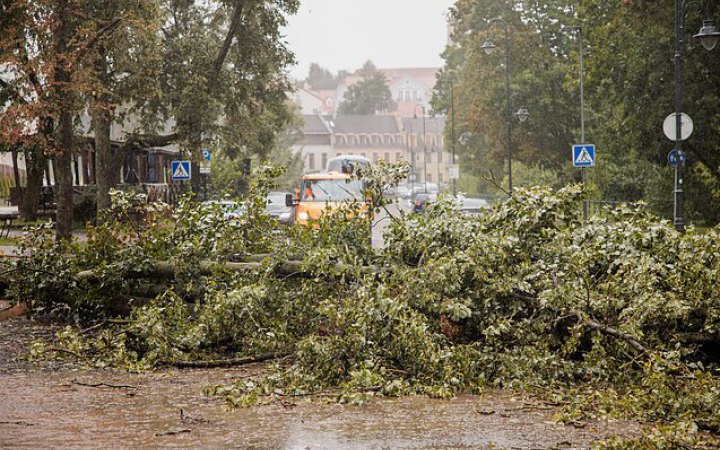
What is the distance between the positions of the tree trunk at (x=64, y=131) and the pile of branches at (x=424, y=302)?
10.6 m

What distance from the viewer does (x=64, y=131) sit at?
22500 mm

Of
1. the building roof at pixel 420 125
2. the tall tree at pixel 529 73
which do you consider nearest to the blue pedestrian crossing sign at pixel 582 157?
the tall tree at pixel 529 73

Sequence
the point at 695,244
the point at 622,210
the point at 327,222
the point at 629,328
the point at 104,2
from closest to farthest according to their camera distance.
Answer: the point at 629,328 → the point at 695,244 → the point at 622,210 → the point at 327,222 → the point at 104,2

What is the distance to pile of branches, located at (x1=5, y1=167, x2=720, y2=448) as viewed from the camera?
8562mm

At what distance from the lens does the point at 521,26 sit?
5281 cm

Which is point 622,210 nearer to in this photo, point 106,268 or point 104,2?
point 106,268

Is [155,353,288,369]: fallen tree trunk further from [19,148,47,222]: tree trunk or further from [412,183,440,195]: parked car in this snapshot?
[412,183,440,195]: parked car

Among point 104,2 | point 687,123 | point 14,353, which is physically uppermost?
point 104,2

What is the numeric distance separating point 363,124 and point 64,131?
136432 millimetres

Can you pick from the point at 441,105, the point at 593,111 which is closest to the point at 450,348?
the point at 593,111

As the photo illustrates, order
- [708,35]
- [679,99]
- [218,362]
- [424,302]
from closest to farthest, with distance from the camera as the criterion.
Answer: [424,302] → [218,362] → [708,35] → [679,99]

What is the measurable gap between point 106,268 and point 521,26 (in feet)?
146

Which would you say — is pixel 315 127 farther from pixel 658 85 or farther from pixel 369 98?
pixel 658 85

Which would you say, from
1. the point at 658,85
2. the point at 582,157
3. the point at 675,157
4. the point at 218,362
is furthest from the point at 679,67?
the point at 218,362
